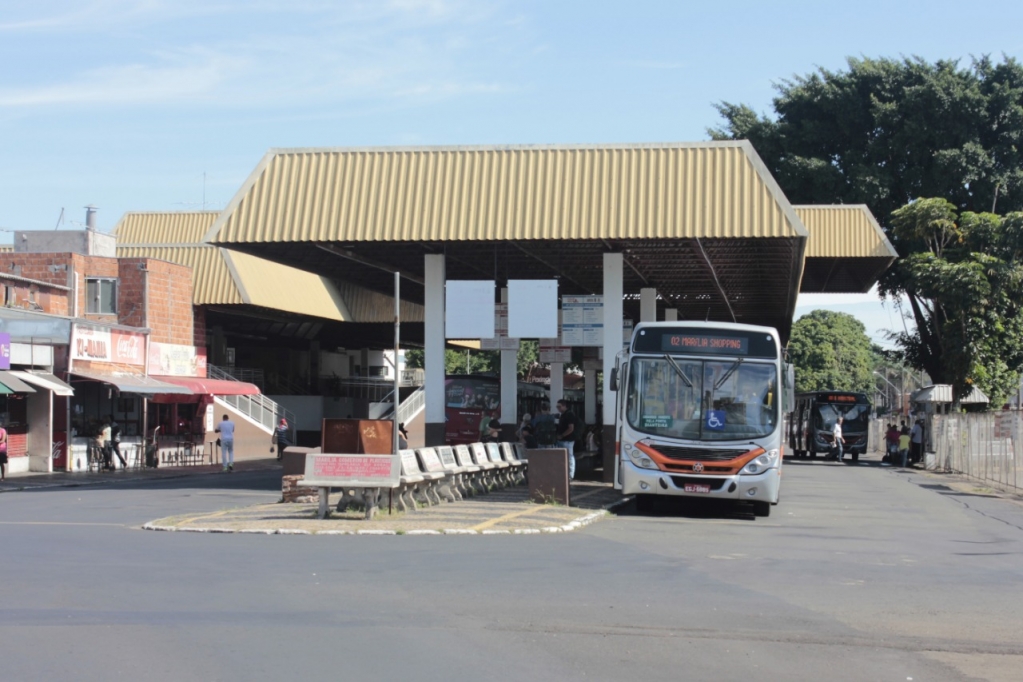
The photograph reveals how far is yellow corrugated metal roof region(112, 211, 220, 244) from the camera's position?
56219 mm

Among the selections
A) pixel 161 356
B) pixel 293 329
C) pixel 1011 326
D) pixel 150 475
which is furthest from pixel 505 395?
pixel 293 329

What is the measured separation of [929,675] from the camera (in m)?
7.88

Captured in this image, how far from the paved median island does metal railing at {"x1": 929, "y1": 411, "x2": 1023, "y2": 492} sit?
13.8 metres

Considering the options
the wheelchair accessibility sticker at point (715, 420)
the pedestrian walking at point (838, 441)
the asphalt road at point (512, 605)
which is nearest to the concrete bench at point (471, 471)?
the wheelchair accessibility sticker at point (715, 420)

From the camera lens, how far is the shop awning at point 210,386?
41.4m

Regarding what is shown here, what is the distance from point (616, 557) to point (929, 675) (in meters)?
5.91

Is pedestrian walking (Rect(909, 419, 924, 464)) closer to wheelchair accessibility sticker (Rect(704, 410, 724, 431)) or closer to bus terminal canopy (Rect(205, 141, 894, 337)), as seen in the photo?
bus terminal canopy (Rect(205, 141, 894, 337))

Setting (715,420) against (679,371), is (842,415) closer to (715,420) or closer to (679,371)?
(679,371)

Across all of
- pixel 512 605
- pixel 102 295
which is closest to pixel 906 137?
pixel 102 295

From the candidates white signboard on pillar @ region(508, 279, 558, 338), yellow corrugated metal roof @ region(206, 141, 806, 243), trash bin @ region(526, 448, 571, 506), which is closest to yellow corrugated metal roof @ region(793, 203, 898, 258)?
yellow corrugated metal roof @ region(206, 141, 806, 243)

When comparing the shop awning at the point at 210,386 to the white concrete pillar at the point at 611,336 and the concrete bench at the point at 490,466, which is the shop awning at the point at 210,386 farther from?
the concrete bench at the point at 490,466

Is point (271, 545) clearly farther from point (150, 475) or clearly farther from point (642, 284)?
point (642, 284)

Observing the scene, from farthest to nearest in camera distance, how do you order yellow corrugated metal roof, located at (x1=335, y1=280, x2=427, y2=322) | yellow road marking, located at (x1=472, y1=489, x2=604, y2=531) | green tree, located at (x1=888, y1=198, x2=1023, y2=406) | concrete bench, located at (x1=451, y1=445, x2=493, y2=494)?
yellow corrugated metal roof, located at (x1=335, y1=280, x2=427, y2=322)
green tree, located at (x1=888, y1=198, x2=1023, y2=406)
concrete bench, located at (x1=451, y1=445, x2=493, y2=494)
yellow road marking, located at (x1=472, y1=489, x2=604, y2=531)

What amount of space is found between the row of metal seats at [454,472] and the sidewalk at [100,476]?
11.0 metres
